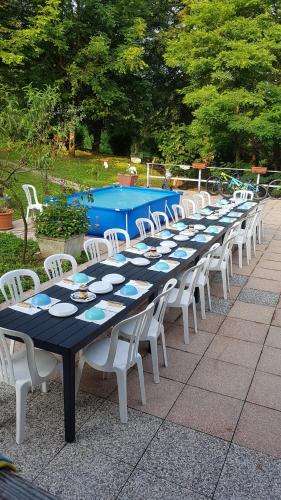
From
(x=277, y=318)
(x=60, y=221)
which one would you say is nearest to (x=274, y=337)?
(x=277, y=318)

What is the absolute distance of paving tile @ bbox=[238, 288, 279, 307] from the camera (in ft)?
15.8

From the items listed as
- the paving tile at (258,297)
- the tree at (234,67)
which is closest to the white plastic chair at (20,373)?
the paving tile at (258,297)

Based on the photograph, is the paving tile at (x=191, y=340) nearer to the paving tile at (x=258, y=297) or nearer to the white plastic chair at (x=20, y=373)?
the paving tile at (x=258, y=297)

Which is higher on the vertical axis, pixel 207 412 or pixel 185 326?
pixel 185 326

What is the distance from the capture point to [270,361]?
139 inches

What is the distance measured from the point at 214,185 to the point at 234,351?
32.3 ft

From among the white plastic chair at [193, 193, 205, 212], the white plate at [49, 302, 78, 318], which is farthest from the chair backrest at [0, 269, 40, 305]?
the white plastic chair at [193, 193, 205, 212]

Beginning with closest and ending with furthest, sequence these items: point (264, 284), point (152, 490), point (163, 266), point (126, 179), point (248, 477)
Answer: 1. point (152, 490)
2. point (248, 477)
3. point (163, 266)
4. point (264, 284)
5. point (126, 179)

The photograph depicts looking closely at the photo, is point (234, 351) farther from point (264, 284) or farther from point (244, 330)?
point (264, 284)

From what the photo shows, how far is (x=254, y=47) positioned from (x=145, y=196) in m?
6.31

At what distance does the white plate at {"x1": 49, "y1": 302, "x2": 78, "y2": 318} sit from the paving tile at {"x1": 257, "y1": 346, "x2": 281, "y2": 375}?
5.69ft

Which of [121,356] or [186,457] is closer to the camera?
[186,457]

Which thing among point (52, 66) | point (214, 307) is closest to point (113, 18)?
point (52, 66)

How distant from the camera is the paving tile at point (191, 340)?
12.2ft
